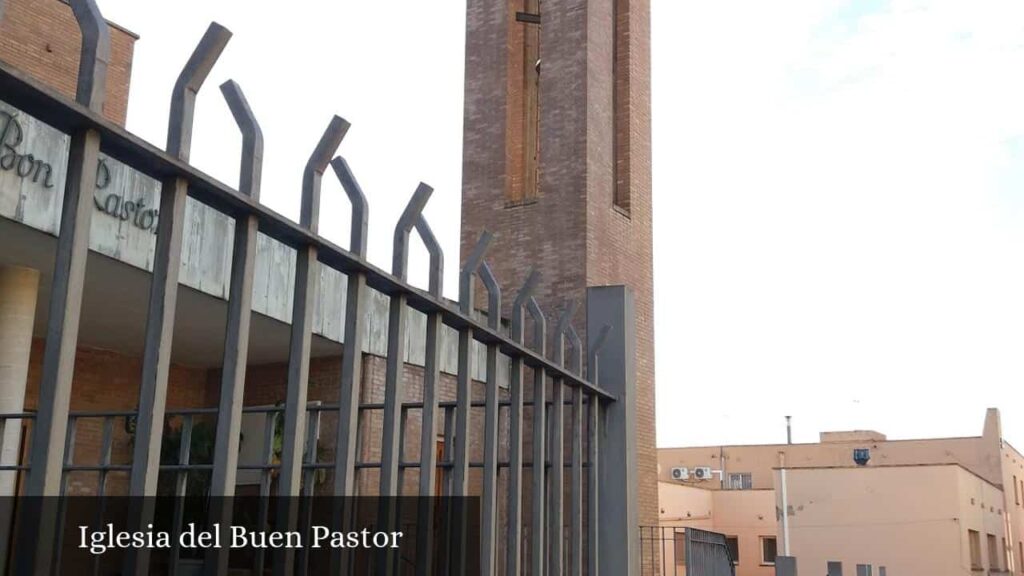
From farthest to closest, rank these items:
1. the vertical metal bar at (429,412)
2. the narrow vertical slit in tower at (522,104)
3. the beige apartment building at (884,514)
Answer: the beige apartment building at (884,514)
the narrow vertical slit in tower at (522,104)
the vertical metal bar at (429,412)

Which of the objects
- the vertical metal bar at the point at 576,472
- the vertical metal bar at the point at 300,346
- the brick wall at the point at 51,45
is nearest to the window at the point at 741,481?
the brick wall at the point at 51,45

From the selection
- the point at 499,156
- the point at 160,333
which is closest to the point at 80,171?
the point at 160,333

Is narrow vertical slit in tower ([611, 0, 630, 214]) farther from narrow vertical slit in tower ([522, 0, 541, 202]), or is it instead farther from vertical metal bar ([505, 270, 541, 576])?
vertical metal bar ([505, 270, 541, 576])

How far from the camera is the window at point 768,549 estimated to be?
3453 cm

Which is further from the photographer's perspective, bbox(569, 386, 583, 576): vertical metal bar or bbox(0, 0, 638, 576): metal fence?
bbox(569, 386, 583, 576): vertical metal bar

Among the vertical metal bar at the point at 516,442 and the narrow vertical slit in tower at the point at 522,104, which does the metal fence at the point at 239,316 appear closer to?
the vertical metal bar at the point at 516,442

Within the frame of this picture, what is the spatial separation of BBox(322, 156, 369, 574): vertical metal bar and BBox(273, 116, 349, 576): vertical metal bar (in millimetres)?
111

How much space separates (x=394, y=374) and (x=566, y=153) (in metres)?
14.6

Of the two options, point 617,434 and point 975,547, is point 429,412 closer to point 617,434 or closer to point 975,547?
point 617,434

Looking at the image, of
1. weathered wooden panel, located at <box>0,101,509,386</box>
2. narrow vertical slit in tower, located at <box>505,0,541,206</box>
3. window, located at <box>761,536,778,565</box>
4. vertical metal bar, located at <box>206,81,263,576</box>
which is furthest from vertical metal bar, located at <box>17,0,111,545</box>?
window, located at <box>761,536,778,565</box>

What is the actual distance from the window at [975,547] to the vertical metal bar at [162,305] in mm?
31209

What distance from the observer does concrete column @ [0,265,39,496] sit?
34.5ft

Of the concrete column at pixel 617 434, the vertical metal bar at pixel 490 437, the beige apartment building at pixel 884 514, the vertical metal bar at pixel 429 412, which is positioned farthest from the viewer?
the beige apartment building at pixel 884 514

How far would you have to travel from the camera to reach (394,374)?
236cm
